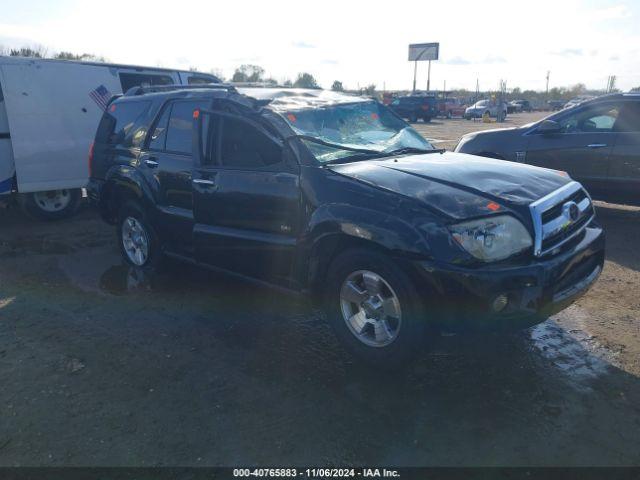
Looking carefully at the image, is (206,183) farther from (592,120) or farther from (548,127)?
(592,120)

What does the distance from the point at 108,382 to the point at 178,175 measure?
2065 mm

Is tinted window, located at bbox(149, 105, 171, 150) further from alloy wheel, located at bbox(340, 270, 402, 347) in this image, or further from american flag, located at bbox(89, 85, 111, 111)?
american flag, located at bbox(89, 85, 111, 111)

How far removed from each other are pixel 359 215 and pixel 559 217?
4.53ft

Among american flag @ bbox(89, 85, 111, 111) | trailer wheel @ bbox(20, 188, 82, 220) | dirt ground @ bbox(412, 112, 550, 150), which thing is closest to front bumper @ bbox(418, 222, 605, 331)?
trailer wheel @ bbox(20, 188, 82, 220)

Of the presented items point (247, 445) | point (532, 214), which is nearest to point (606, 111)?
point (532, 214)

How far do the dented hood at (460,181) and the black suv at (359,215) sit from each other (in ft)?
0.05

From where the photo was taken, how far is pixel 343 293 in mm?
3777

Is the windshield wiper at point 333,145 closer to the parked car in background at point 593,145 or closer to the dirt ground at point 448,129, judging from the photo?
the parked car in background at point 593,145

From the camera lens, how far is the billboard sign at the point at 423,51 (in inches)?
2594

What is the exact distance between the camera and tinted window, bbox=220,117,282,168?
14.0 feet

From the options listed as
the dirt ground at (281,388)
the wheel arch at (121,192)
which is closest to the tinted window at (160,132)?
the wheel arch at (121,192)

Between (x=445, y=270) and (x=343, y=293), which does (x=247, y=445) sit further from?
(x=445, y=270)

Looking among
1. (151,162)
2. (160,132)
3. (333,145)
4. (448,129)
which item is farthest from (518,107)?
(333,145)

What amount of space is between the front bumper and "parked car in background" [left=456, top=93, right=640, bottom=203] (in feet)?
15.3
